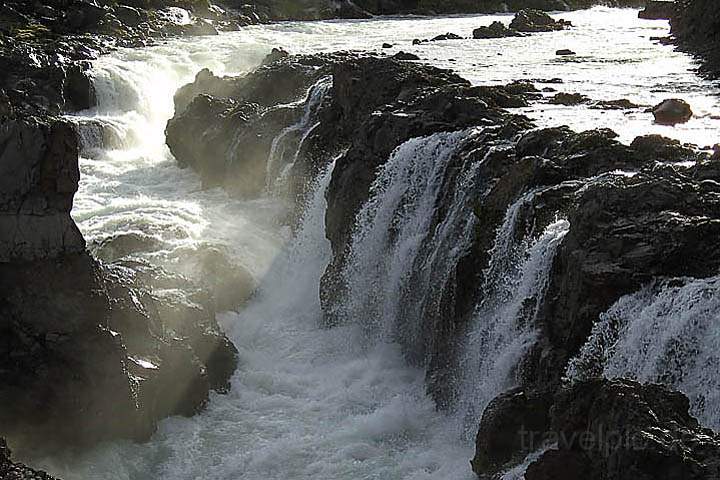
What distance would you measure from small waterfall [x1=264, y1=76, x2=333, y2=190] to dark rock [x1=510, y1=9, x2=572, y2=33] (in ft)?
71.3

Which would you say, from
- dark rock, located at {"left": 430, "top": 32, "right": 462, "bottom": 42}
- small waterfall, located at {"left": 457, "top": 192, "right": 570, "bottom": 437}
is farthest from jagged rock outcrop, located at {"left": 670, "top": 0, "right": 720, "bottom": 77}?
small waterfall, located at {"left": 457, "top": 192, "right": 570, "bottom": 437}

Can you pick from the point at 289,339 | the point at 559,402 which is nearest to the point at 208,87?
the point at 289,339

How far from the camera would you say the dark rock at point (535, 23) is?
48062mm

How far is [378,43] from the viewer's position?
4747 centimetres

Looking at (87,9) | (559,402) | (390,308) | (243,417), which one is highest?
(87,9)

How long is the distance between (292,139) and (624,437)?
816 inches

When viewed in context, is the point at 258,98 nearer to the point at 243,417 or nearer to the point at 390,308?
the point at 390,308

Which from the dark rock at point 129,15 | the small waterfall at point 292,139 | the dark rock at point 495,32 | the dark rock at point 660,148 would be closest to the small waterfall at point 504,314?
the dark rock at point 660,148

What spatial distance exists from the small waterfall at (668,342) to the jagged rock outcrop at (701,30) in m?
18.8

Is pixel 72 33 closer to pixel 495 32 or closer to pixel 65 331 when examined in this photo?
pixel 495 32

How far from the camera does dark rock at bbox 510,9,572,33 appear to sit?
4806 cm

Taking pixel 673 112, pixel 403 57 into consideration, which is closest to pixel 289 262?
pixel 403 57

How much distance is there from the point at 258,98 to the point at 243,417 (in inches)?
785

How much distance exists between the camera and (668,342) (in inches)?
430
